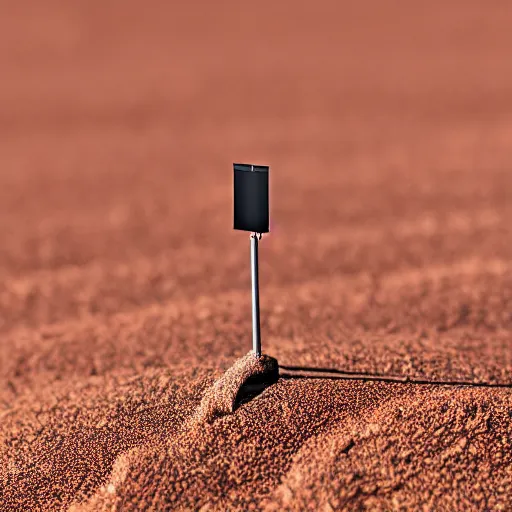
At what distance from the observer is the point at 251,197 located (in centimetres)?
323

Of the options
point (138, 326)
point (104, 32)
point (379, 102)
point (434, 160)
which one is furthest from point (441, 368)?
point (104, 32)

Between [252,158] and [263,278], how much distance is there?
12.8 ft

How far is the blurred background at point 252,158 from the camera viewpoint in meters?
6.28

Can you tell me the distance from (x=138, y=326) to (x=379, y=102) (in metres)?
8.42

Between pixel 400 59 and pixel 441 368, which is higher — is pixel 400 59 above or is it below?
above

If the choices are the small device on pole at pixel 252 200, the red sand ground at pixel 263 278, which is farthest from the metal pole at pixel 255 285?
→ the red sand ground at pixel 263 278

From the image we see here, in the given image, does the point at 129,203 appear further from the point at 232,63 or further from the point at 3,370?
the point at 232,63

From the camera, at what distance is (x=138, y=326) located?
18.0 ft

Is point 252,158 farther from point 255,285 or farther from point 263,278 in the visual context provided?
point 255,285

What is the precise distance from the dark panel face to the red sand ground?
74cm

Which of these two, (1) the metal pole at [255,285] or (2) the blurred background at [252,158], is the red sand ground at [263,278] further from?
(1) the metal pole at [255,285]

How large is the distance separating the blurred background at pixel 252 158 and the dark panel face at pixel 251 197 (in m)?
1.91

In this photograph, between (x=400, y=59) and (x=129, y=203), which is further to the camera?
(x=400, y=59)

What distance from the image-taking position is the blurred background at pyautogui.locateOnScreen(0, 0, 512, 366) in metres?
6.28
